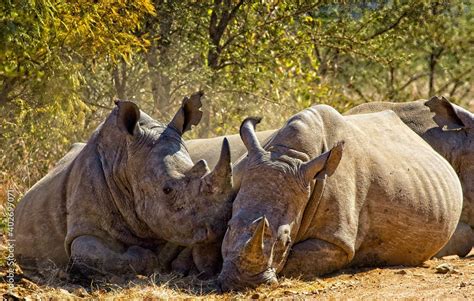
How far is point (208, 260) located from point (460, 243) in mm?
3099

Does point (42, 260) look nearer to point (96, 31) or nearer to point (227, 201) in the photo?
point (227, 201)

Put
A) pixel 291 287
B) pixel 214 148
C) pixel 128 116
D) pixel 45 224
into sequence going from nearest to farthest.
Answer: pixel 291 287 → pixel 128 116 → pixel 45 224 → pixel 214 148

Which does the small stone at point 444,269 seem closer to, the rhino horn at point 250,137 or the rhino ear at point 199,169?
the rhino horn at point 250,137

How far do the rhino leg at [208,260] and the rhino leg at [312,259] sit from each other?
0.50 metres

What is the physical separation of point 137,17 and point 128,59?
938 millimetres

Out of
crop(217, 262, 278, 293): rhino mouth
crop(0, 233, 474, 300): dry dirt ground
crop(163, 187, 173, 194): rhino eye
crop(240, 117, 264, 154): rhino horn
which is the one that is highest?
crop(240, 117, 264, 154): rhino horn

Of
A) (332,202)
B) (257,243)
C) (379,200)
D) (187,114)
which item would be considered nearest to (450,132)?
(379,200)

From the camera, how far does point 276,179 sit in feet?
29.7

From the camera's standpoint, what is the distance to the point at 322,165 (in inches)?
360

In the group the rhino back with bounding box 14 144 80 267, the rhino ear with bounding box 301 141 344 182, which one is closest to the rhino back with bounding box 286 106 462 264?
the rhino ear with bounding box 301 141 344 182

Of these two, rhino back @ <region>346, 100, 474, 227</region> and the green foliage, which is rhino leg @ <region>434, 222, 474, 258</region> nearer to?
rhino back @ <region>346, 100, 474, 227</region>

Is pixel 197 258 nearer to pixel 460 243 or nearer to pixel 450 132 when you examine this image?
pixel 460 243

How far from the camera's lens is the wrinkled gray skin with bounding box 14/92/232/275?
9320 millimetres

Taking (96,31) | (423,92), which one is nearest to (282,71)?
(96,31)
